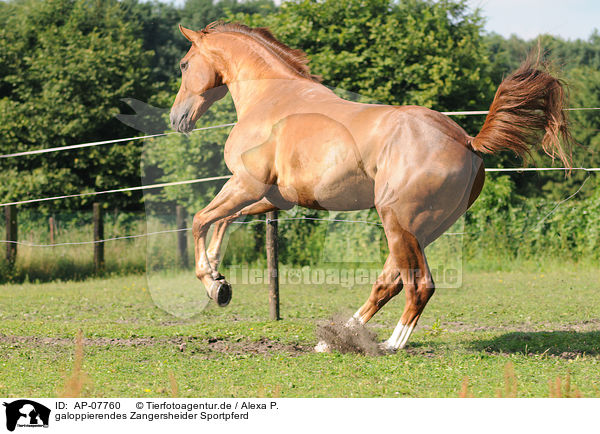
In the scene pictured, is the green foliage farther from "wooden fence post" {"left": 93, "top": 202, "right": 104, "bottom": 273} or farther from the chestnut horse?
the chestnut horse

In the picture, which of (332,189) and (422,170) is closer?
(422,170)

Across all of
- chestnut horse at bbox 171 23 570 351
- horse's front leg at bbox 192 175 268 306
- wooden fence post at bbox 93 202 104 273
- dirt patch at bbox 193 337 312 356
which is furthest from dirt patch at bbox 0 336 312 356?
wooden fence post at bbox 93 202 104 273

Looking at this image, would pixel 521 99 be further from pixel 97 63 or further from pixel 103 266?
pixel 97 63

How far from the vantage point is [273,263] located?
8.27 m

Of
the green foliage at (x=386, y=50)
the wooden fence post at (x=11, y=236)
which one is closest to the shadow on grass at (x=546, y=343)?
the green foliage at (x=386, y=50)

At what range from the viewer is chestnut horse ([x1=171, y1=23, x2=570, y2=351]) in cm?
523

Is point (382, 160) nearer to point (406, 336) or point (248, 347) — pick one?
point (406, 336)

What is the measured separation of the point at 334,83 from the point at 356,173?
9.84m

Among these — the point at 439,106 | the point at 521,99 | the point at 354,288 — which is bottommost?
the point at 354,288

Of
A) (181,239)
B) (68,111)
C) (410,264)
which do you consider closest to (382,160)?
(410,264)

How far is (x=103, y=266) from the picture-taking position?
14148mm

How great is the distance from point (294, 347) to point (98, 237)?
9.02m
